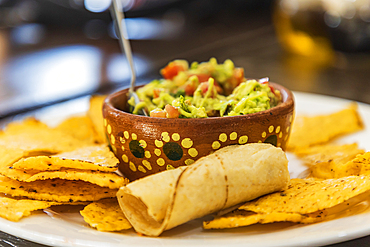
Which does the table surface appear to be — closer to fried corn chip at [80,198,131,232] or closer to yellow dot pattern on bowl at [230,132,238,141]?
fried corn chip at [80,198,131,232]

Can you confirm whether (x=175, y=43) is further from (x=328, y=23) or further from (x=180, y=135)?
(x=180, y=135)

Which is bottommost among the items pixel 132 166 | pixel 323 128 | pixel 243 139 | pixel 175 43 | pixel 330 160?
pixel 175 43

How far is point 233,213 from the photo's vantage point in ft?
4.14

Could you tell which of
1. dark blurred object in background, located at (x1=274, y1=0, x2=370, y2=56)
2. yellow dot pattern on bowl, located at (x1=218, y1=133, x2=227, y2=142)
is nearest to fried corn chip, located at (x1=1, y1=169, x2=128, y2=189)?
yellow dot pattern on bowl, located at (x1=218, y1=133, x2=227, y2=142)

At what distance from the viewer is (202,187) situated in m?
1.17

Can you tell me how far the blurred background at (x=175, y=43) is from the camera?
3811 millimetres

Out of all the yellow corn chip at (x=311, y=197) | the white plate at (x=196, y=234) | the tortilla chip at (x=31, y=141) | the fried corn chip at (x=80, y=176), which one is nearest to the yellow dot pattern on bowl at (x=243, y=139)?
the yellow corn chip at (x=311, y=197)

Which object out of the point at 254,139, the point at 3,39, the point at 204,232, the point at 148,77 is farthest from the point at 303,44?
the point at 3,39

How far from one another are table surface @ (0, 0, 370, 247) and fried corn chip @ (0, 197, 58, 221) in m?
0.07

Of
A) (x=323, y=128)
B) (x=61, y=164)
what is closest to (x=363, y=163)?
(x=323, y=128)

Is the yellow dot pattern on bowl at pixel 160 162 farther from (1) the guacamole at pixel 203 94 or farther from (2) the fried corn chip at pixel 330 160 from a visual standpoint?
(2) the fried corn chip at pixel 330 160

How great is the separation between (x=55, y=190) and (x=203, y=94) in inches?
30.1

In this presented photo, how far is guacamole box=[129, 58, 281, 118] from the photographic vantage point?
→ 4.96 ft

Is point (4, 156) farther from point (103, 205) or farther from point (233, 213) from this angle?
point (233, 213)
